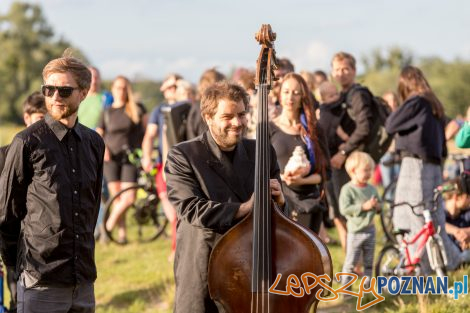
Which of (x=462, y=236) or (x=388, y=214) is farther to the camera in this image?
(x=388, y=214)

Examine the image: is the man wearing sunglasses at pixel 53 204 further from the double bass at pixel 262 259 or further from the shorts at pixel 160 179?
the shorts at pixel 160 179

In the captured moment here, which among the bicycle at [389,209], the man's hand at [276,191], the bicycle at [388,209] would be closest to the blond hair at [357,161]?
the bicycle at [389,209]

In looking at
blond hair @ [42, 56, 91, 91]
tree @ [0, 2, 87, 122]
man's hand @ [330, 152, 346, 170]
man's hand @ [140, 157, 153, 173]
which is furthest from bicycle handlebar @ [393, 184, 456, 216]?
tree @ [0, 2, 87, 122]

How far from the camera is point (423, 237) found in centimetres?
871

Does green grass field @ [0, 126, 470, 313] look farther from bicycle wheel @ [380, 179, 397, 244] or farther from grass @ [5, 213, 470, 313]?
bicycle wheel @ [380, 179, 397, 244]

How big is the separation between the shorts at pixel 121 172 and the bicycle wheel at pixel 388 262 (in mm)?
4443

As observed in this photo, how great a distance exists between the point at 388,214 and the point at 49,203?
715cm

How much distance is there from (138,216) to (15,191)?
7722mm

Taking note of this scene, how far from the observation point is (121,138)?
474 inches

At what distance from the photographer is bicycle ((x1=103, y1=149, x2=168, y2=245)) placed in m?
12.2

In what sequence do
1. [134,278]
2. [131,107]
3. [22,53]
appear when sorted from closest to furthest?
[134,278], [131,107], [22,53]

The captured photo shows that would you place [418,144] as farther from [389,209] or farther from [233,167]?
[233,167]

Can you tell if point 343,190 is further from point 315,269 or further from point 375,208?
point 315,269

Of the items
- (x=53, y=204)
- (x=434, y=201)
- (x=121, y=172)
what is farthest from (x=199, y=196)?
(x=121, y=172)
